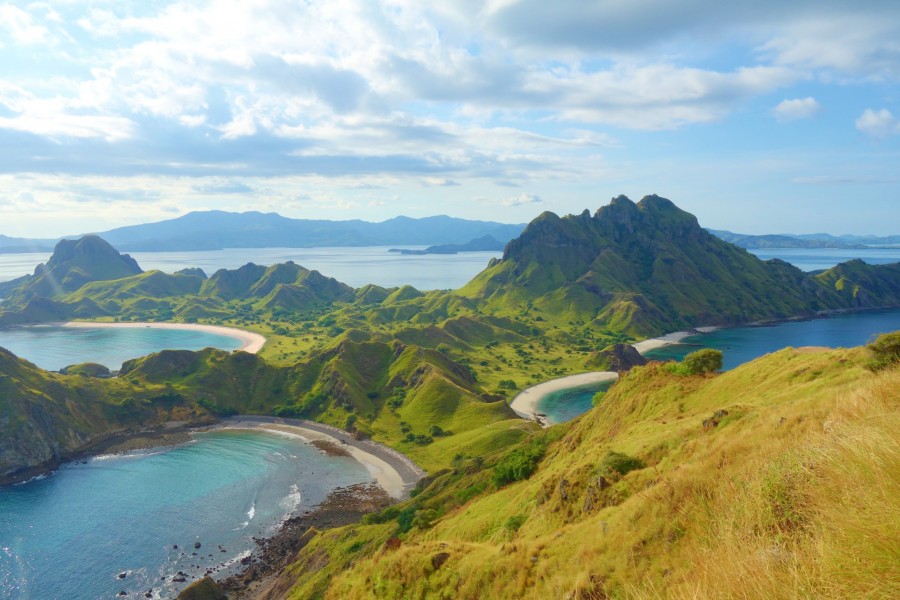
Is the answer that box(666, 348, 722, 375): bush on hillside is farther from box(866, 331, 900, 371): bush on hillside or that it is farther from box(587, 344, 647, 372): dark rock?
box(587, 344, 647, 372): dark rock

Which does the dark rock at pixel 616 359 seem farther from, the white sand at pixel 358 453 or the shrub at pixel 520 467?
the shrub at pixel 520 467

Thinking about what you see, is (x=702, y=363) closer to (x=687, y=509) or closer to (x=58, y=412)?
(x=687, y=509)

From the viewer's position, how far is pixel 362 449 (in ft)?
375

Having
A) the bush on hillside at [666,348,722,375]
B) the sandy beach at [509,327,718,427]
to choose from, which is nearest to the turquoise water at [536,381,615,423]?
A: the sandy beach at [509,327,718,427]

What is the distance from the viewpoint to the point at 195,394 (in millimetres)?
138250

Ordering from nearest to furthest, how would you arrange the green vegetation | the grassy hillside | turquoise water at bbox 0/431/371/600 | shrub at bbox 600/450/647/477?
the grassy hillside → the green vegetation → shrub at bbox 600/450/647/477 → turquoise water at bbox 0/431/371/600

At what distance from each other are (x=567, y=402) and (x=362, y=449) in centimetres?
6684

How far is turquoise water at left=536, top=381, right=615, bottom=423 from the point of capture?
140 m

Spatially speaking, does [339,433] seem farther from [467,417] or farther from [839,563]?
[839,563]

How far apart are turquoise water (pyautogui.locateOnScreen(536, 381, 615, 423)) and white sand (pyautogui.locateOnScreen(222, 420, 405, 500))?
49886mm

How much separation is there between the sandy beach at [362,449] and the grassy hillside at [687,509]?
3085cm

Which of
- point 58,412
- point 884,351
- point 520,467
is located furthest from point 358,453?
point 884,351

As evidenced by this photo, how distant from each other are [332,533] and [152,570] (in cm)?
2633

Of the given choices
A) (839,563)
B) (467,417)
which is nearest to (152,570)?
(467,417)
